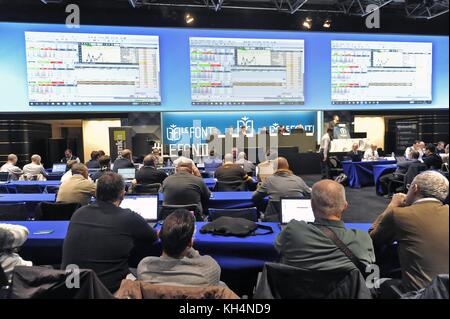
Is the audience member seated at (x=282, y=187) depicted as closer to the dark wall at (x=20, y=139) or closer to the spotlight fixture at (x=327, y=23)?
the spotlight fixture at (x=327, y=23)

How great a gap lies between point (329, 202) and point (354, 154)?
787 cm

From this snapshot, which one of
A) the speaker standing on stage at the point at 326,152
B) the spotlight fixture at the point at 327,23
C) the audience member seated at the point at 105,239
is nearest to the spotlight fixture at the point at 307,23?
the spotlight fixture at the point at 327,23

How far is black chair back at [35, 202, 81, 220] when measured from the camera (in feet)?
10.5

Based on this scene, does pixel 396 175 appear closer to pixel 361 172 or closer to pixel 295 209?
pixel 361 172

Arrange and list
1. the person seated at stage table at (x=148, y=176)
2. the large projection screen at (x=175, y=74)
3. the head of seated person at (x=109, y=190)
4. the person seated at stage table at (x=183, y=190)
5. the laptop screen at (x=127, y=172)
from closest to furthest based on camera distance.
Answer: the head of seated person at (x=109, y=190) → the person seated at stage table at (x=183, y=190) → the person seated at stage table at (x=148, y=176) → the laptop screen at (x=127, y=172) → the large projection screen at (x=175, y=74)

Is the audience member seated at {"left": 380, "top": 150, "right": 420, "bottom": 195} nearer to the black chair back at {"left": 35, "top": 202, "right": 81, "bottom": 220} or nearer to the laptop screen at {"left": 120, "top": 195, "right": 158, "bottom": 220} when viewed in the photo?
the laptop screen at {"left": 120, "top": 195, "right": 158, "bottom": 220}

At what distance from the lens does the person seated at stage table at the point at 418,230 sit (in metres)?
1.48

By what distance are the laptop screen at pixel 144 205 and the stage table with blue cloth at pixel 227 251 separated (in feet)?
1.90

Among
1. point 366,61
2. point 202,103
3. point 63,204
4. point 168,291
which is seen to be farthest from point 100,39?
point 168,291

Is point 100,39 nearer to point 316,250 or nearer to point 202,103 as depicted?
point 202,103

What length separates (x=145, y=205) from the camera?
3043 mm

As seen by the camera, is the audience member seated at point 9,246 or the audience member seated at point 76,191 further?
the audience member seated at point 76,191
